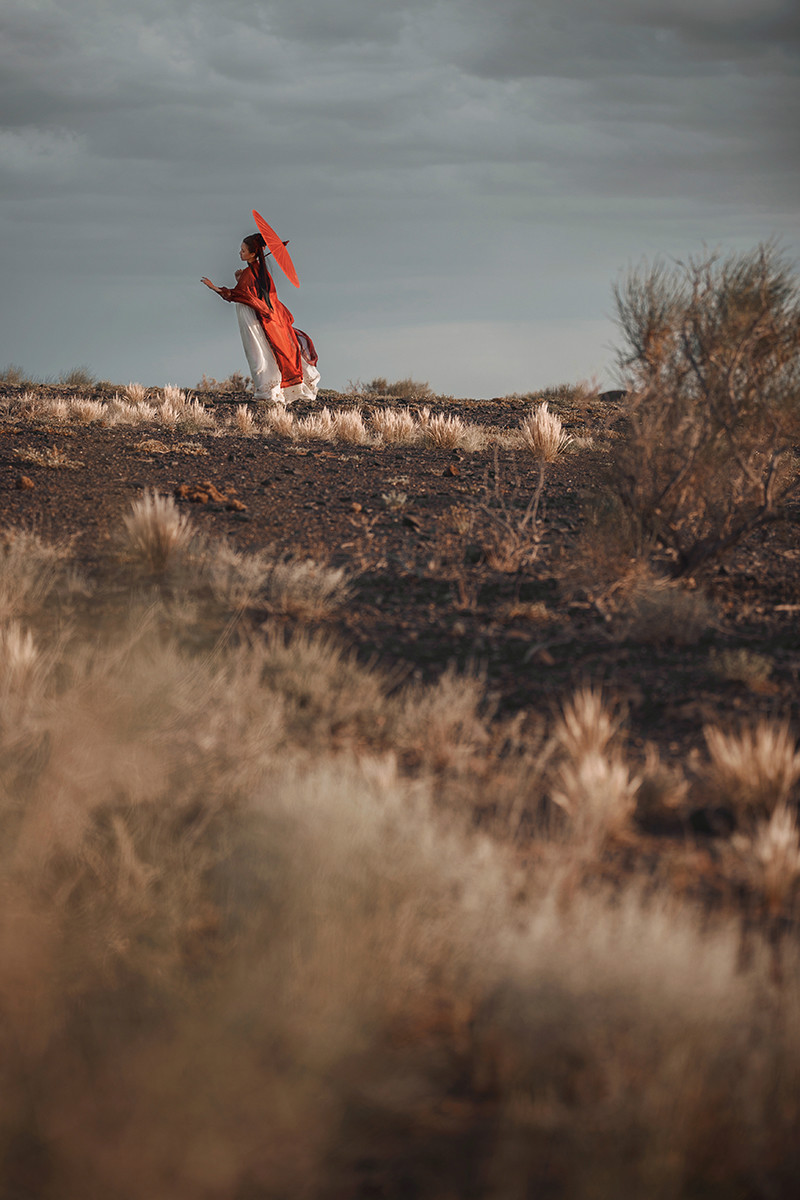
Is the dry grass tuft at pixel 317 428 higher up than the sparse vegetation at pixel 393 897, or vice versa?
the dry grass tuft at pixel 317 428

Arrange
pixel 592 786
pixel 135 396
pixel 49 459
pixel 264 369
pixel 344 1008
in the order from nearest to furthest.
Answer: pixel 344 1008
pixel 592 786
pixel 49 459
pixel 264 369
pixel 135 396

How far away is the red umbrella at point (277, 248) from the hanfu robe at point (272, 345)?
14.7 inches

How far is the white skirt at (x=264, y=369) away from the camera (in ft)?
56.2

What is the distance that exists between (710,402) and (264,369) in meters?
Result: 13.1

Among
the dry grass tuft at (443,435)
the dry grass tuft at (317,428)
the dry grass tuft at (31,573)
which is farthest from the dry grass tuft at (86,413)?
the dry grass tuft at (31,573)

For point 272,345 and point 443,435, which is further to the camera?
point 272,345

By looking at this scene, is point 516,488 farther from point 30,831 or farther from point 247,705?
point 30,831

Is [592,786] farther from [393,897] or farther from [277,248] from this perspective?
[277,248]

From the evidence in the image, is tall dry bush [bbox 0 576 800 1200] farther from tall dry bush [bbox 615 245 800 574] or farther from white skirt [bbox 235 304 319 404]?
white skirt [bbox 235 304 319 404]

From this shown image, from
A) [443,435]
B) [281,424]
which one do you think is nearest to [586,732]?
[443,435]

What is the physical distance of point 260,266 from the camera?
1694 centimetres

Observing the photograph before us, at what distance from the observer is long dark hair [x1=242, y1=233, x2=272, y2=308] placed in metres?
16.6

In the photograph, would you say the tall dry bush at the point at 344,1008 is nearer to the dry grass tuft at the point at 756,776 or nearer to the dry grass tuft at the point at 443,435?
the dry grass tuft at the point at 756,776

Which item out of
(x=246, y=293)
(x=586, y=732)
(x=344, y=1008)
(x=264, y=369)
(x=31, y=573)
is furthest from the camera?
(x=264, y=369)
